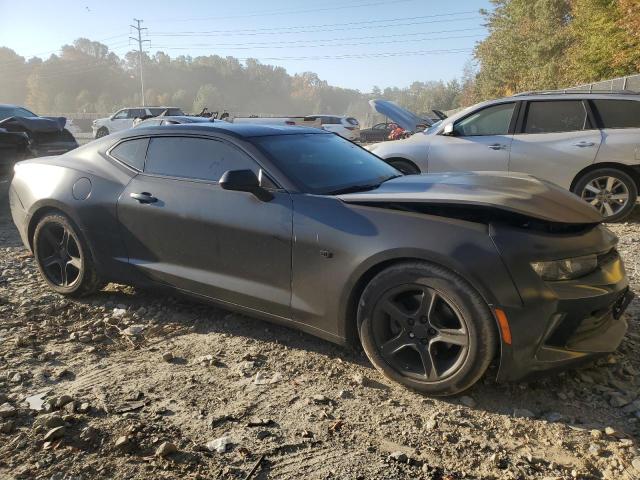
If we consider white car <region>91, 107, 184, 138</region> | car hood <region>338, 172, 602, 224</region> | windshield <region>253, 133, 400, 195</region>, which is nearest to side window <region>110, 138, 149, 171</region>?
windshield <region>253, 133, 400, 195</region>

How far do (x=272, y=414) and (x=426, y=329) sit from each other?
921 millimetres

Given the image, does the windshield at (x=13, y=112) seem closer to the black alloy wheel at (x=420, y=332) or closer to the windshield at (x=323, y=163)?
the windshield at (x=323, y=163)

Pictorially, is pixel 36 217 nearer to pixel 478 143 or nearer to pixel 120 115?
pixel 478 143

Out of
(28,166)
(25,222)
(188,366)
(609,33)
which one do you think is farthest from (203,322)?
(609,33)

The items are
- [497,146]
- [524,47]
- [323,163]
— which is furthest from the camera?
[524,47]

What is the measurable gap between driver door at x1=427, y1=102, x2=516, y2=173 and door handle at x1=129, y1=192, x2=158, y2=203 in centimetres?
445

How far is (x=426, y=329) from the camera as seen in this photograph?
2635 mm

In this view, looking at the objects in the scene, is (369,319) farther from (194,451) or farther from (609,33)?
(609,33)

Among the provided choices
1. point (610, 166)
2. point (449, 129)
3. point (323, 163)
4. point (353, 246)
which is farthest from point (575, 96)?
point (353, 246)

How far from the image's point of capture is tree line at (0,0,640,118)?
21.7m

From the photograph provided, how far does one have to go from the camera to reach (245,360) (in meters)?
3.17

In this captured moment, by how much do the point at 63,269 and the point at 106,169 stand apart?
97 centimetres

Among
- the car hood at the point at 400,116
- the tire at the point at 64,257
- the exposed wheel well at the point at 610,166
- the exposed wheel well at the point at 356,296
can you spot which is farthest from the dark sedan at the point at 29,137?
the exposed wheel well at the point at 610,166

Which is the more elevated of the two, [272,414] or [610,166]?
[610,166]
